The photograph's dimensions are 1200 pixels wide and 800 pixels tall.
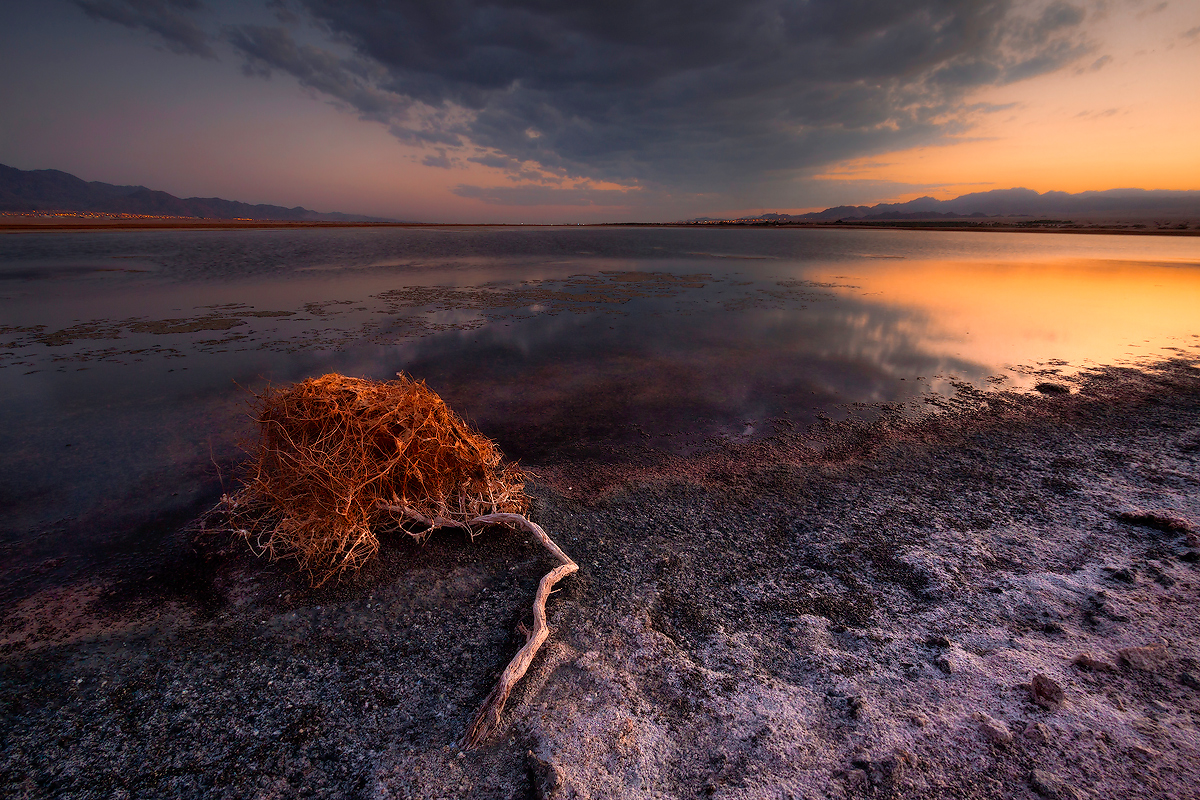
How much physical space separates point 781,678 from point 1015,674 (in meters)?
1.76

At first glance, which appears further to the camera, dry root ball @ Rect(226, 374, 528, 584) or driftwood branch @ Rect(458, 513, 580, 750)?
dry root ball @ Rect(226, 374, 528, 584)

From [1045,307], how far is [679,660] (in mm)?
24070

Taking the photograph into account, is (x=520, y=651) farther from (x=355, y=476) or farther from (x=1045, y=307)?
(x=1045, y=307)

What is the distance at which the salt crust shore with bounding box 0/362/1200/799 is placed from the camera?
9.63 feet

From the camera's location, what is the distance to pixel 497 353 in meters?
12.8

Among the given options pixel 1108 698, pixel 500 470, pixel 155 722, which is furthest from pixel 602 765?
pixel 500 470

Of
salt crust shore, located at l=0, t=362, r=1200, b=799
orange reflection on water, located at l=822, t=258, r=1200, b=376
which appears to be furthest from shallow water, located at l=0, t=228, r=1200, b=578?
salt crust shore, located at l=0, t=362, r=1200, b=799

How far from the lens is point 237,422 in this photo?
27.6ft

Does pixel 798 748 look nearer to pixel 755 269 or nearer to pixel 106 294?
pixel 106 294

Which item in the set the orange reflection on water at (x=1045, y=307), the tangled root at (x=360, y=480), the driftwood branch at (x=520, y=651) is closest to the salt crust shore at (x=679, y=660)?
the driftwood branch at (x=520, y=651)

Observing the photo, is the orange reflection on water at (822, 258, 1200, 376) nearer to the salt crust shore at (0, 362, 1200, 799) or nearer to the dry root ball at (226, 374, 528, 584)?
the salt crust shore at (0, 362, 1200, 799)

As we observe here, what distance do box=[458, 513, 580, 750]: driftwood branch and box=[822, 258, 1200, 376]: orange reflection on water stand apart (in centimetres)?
1315

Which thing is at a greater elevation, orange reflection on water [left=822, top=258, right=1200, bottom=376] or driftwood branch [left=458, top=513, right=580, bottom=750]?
orange reflection on water [left=822, top=258, right=1200, bottom=376]

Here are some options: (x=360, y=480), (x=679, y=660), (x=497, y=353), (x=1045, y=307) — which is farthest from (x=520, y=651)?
(x=1045, y=307)
